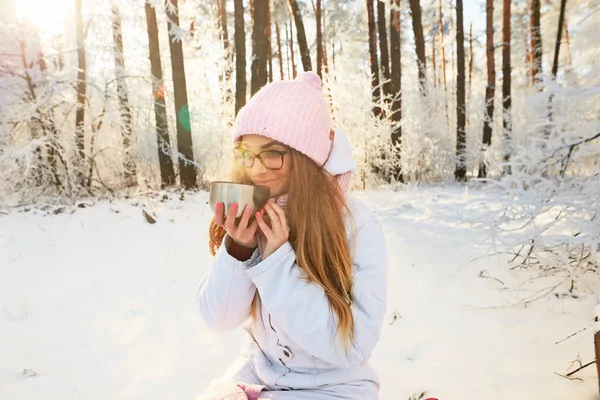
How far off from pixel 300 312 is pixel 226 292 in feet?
1.05

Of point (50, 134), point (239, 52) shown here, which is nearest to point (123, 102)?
point (50, 134)

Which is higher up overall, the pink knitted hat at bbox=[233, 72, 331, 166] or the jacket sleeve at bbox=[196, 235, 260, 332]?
the pink knitted hat at bbox=[233, 72, 331, 166]

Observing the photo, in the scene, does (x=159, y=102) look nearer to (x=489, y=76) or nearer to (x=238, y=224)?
(x=238, y=224)

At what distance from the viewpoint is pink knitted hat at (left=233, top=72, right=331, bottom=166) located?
142cm

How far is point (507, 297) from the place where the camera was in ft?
10.5

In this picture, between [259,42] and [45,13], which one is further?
[259,42]

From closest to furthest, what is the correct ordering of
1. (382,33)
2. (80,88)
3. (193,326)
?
(193,326)
(80,88)
(382,33)

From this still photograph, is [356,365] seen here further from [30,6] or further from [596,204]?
[30,6]

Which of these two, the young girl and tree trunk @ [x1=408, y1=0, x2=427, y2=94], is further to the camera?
tree trunk @ [x1=408, y1=0, x2=427, y2=94]

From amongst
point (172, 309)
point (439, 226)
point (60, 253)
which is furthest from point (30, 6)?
point (439, 226)

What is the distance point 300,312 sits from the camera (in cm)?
126

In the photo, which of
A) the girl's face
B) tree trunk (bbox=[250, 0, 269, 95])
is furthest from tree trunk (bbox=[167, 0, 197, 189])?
the girl's face

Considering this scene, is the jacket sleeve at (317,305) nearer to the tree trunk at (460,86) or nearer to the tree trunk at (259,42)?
the tree trunk at (259,42)

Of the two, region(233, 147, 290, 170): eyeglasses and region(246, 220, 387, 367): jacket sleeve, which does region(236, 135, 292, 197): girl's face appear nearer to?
region(233, 147, 290, 170): eyeglasses
